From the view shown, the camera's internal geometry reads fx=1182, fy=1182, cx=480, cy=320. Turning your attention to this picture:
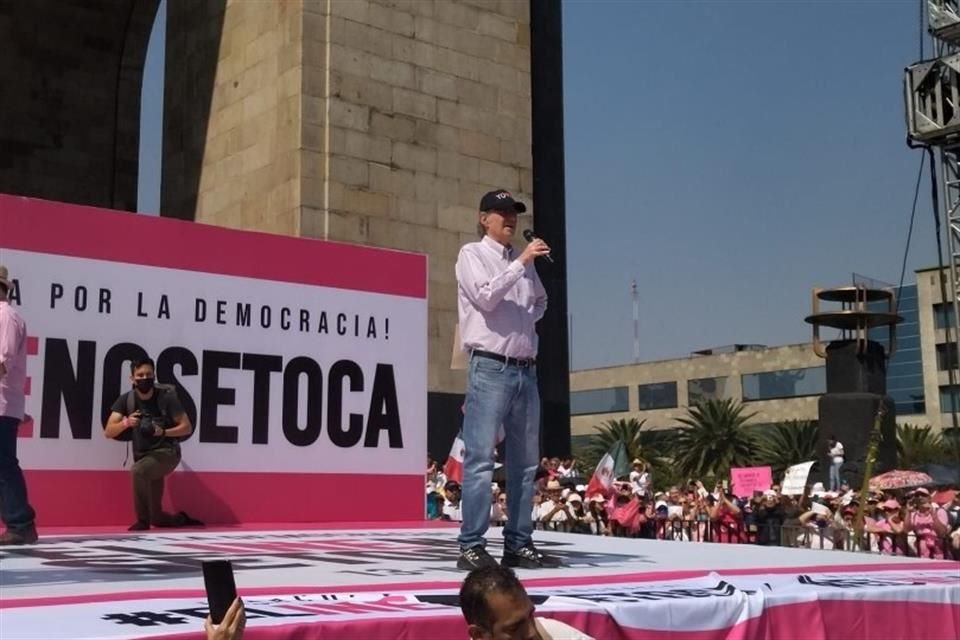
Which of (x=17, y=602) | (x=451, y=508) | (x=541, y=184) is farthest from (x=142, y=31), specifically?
(x=17, y=602)

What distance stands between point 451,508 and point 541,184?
7.41 m

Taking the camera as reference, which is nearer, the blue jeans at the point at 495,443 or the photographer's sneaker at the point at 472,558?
the photographer's sneaker at the point at 472,558

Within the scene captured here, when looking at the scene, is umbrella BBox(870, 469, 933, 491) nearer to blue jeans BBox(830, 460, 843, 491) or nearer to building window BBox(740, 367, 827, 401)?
blue jeans BBox(830, 460, 843, 491)

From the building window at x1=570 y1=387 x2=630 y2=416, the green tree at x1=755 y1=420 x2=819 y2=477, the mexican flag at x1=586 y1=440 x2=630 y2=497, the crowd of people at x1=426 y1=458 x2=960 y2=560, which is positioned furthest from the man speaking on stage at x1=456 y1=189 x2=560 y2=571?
the building window at x1=570 y1=387 x2=630 y2=416

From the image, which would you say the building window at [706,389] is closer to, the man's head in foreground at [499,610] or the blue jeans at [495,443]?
the blue jeans at [495,443]

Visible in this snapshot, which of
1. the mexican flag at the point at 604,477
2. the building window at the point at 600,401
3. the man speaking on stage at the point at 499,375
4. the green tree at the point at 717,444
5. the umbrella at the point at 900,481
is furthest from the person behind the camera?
the building window at the point at 600,401

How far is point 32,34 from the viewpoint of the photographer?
1836 cm

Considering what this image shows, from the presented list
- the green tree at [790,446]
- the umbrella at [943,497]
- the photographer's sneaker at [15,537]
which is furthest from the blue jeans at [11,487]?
the green tree at [790,446]

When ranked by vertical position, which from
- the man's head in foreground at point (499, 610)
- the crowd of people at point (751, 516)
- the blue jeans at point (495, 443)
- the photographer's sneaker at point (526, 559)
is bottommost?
the crowd of people at point (751, 516)

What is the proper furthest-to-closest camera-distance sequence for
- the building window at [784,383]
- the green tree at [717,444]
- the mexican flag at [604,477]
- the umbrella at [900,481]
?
1. the building window at [784,383]
2. the green tree at [717,444]
3. the umbrella at [900,481]
4. the mexican flag at [604,477]

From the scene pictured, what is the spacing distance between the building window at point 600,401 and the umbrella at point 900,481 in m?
56.8

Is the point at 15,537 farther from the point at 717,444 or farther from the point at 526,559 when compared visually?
the point at 717,444

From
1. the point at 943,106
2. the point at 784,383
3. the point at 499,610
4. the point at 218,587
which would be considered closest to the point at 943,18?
the point at 943,106

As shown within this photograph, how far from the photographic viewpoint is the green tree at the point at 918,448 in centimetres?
4969
